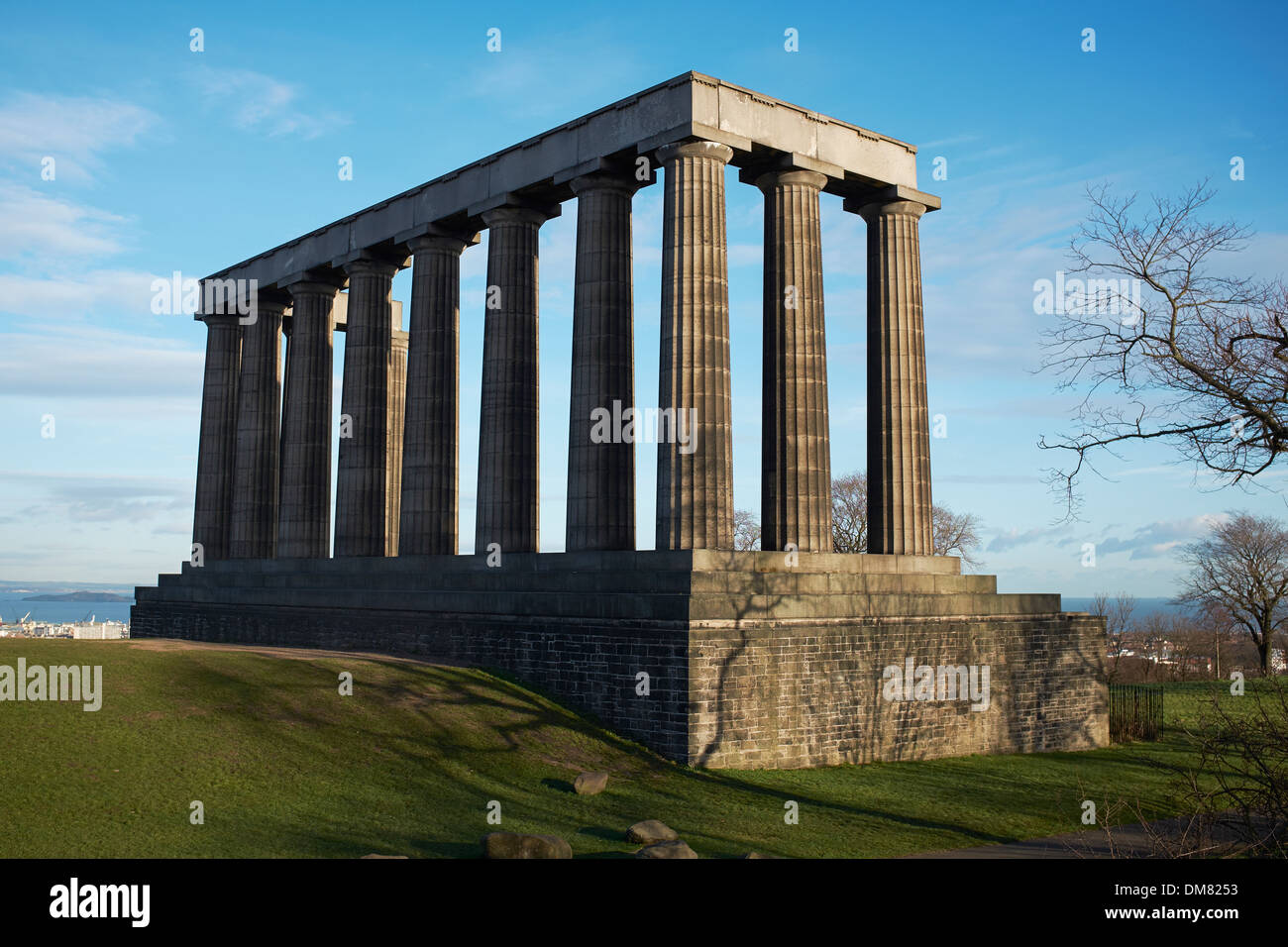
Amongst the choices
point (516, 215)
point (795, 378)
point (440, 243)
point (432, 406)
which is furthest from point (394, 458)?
point (795, 378)

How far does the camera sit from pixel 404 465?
4269 centimetres

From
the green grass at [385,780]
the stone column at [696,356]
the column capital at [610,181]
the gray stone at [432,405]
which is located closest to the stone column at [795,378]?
the stone column at [696,356]

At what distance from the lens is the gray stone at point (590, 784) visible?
24.3m

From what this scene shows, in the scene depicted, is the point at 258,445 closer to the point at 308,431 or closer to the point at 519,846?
the point at 308,431

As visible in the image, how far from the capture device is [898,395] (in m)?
37.8

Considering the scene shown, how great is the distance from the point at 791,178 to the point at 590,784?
67.3ft

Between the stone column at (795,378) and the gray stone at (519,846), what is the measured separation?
17.4 meters

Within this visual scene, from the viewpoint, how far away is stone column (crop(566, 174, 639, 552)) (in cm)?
3512

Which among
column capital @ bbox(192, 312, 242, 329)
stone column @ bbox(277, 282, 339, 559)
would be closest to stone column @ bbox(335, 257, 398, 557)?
stone column @ bbox(277, 282, 339, 559)

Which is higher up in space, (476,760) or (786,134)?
(786,134)
